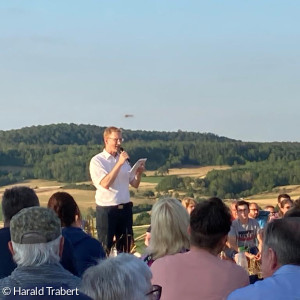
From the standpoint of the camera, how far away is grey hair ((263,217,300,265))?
382 centimetres

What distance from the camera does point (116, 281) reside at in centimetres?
330

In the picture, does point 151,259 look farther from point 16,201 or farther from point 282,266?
point 282,266

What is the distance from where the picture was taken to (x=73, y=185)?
21719 millimetres

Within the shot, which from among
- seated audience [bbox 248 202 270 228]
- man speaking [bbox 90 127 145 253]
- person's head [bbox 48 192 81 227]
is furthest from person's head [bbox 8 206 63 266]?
seated audience [bbox 248 202 270 228]

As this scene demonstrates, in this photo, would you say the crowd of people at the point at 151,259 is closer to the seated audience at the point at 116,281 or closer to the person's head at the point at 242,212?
the seated audience at the point at 116,281

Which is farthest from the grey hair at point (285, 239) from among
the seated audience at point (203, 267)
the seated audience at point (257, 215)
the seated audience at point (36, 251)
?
the seated audience at point (257, 215)

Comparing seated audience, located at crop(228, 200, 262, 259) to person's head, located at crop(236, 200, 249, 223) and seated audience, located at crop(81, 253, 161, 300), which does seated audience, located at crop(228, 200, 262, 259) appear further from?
seated audience, located at crop(81, 253, 161, 300)

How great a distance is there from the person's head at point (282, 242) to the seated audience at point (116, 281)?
793 mm

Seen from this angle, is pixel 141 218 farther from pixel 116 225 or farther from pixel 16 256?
pixel 16 256

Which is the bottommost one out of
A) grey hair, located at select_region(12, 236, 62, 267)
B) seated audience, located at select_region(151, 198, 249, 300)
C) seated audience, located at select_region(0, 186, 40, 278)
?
seated audience, located at select_region(151, 198, 249, 300)

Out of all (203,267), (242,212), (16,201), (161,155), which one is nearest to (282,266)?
(203,267)

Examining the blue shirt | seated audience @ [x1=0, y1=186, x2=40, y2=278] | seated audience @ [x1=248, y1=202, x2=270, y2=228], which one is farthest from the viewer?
seated audience @ [x1=248, y1=202, x2=270, y2=228]

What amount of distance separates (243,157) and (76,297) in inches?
1063

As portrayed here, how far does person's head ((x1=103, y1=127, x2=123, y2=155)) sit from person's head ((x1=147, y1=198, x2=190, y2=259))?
3.78m
